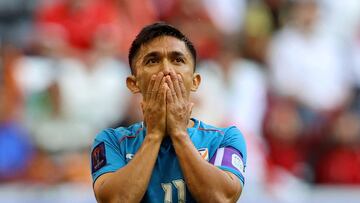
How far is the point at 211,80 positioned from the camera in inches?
392

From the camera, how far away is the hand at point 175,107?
13.9 feet

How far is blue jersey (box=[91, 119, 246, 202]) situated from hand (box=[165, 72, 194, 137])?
163 millimetres

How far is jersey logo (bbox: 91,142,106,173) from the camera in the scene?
14.4 feet

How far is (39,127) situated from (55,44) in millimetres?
1156

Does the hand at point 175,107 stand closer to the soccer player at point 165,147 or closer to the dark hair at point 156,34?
the soccer player at point 165,147

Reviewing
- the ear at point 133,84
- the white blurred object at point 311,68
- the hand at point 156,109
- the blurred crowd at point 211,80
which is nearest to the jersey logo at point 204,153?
the hand at point 156,109

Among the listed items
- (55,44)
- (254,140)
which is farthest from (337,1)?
(55,44)

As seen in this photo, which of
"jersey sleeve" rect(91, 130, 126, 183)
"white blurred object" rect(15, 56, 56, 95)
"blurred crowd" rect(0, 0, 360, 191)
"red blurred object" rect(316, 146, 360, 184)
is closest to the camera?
"jersey sleeve" rect(91, 130, 126, 183)

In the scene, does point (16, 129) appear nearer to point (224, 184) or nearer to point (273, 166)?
point (273, 166)

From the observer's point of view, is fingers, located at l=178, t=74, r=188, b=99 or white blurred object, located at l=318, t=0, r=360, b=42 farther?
white blurred object, located at l=318, t=0, r=360, b=42

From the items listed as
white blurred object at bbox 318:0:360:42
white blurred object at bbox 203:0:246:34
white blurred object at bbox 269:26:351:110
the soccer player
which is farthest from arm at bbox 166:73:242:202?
white blurred object at bbox 318:0:360:42

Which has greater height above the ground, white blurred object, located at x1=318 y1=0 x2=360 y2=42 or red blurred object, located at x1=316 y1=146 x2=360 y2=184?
white blurred object, located at x1=318 y1=0 x2=360 y2=42

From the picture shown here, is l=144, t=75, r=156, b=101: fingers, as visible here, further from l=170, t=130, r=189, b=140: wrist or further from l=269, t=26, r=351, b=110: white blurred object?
l=269, t=26, r=351, b=110: white blurred object

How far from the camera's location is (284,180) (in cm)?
959
